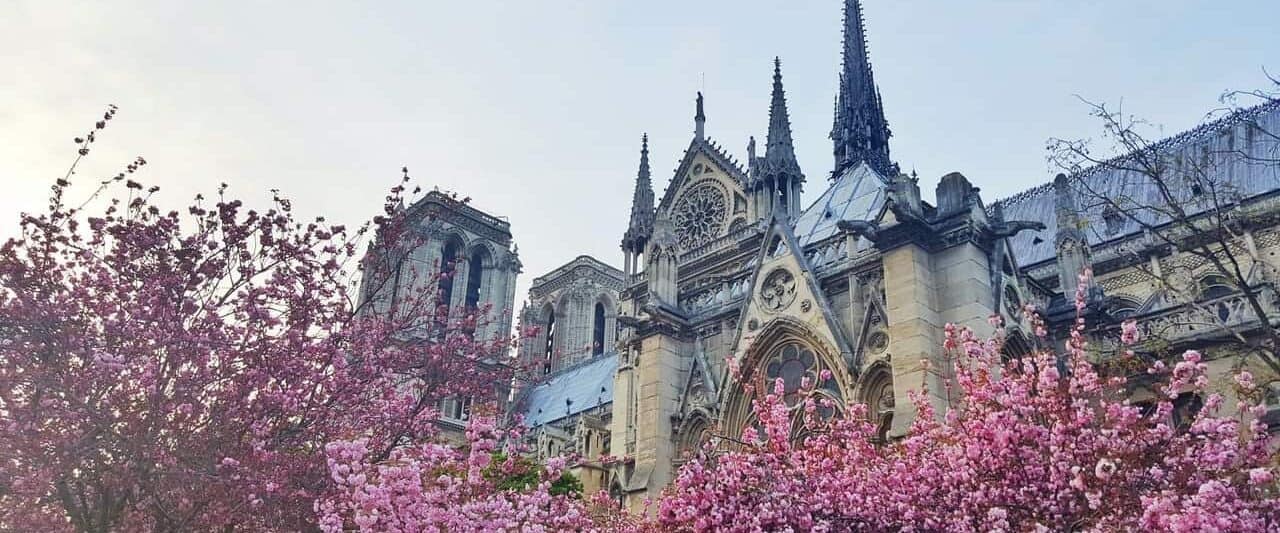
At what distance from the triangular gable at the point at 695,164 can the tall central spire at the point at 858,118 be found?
5.01m

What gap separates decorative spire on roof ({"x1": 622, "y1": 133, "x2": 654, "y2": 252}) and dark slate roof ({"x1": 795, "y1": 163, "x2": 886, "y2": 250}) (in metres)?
23.0

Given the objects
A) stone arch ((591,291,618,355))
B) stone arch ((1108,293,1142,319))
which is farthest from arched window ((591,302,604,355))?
stone arch ((1108,293,1142,319))

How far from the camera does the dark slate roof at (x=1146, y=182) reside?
2798cm

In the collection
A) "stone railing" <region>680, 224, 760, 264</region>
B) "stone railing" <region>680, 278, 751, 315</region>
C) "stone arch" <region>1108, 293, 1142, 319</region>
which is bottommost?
"stone railing" <region>680, 278, 751, 315</region>

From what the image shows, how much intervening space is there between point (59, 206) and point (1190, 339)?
1544 cm

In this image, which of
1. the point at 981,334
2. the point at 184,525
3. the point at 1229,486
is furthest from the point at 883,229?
the point at 184,525

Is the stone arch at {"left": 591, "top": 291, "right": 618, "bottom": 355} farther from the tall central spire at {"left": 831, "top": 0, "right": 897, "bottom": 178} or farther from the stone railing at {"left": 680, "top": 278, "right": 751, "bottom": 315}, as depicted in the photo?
the stone railing at {"left": 680, "top": 278, "right": 751, "bottom": 315}

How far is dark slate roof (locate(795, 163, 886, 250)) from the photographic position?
20.2m

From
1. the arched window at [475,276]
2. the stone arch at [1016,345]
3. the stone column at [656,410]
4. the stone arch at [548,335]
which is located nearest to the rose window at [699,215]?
the stone arch at [548,335]

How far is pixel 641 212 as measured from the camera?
4744 cm

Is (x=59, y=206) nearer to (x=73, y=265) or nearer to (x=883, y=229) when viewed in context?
(x=73, y=265)

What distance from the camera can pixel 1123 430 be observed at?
8781 millimetres

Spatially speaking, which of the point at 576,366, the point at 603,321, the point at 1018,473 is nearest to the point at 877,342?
the point at 1018,473

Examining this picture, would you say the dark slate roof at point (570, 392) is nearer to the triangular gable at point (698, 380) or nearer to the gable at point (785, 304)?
the triangular gable at point (698, 380)
